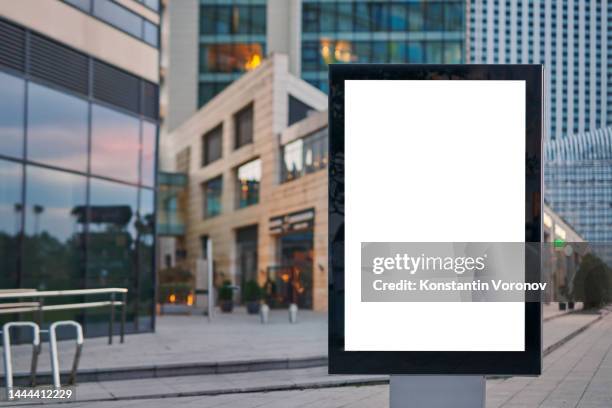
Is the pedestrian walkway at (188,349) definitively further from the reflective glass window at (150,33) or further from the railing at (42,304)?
the reflective glass window at (150,33)

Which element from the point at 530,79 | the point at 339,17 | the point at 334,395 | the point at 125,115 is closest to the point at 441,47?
the point at 339,17

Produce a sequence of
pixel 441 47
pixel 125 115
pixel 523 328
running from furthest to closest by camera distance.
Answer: pixel 441 47 → pixel 125 115 → pixel 523 328

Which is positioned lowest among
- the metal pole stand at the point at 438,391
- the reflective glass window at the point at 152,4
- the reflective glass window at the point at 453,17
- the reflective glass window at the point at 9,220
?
the metal pole stand at the point at 438,391

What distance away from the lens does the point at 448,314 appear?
5.45 m

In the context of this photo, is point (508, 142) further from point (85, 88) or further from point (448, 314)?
point (85, 88)

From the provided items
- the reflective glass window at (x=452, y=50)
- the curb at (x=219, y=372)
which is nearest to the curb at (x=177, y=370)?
the curb at (x=219, y=372)

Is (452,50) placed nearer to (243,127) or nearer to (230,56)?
(243,127)

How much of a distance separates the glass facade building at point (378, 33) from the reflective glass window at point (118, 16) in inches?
1614

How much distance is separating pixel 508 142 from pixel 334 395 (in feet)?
20.3

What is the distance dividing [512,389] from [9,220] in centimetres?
1041

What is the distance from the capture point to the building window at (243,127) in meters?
51.2

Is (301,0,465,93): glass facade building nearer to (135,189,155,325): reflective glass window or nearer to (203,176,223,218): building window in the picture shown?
(203,176,223,218): building window

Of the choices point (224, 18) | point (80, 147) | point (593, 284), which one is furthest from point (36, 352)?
point (224, 18)

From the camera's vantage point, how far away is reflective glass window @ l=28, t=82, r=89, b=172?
17.8 meters
